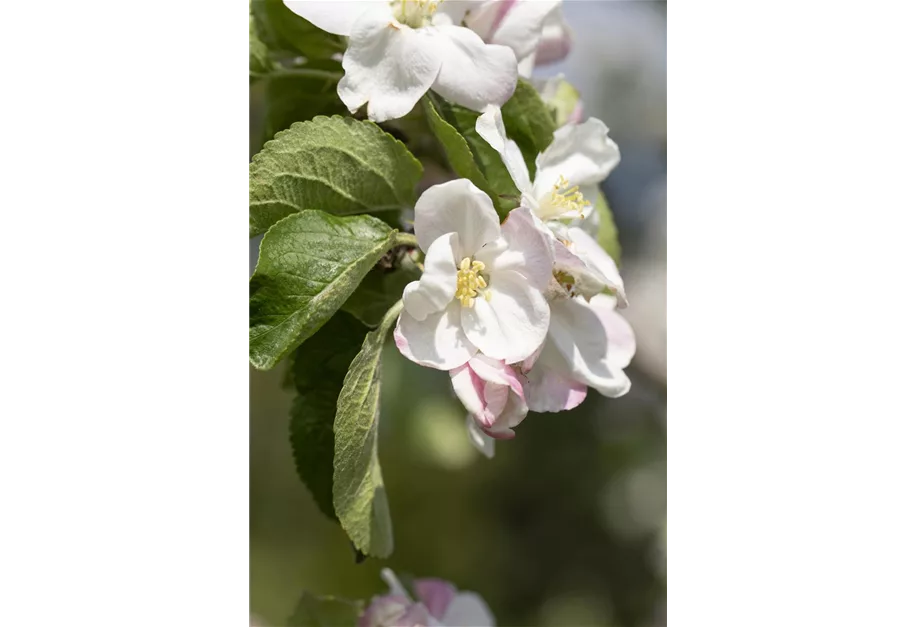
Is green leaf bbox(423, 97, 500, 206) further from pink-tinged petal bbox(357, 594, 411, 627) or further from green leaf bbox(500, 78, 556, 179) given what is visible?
pink-tinged petal bbox(357, 594, 411, 627)

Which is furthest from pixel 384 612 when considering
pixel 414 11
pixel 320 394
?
→ pixel 414 11

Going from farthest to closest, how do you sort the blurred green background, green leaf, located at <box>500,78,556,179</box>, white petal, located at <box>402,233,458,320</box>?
the blurred green background, green leaf, located at <box>500,78,556,179</box>, white petal, located at <box>402,233,458,320</box>

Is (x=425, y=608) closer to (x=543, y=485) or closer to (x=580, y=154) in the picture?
(x=580, y=154)

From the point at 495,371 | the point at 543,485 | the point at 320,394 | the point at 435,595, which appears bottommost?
the point at 543,485

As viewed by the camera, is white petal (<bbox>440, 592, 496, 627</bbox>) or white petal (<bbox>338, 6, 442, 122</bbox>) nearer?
white petal (<bbox>338, 6, 442, 122</bbox>)

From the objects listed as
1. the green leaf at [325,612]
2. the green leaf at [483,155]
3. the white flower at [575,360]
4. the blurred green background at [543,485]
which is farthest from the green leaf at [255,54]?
the blurred green background at [543,485]

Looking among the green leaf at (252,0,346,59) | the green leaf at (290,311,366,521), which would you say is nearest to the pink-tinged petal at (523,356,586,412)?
the green leaf at (290,311,366,521)
